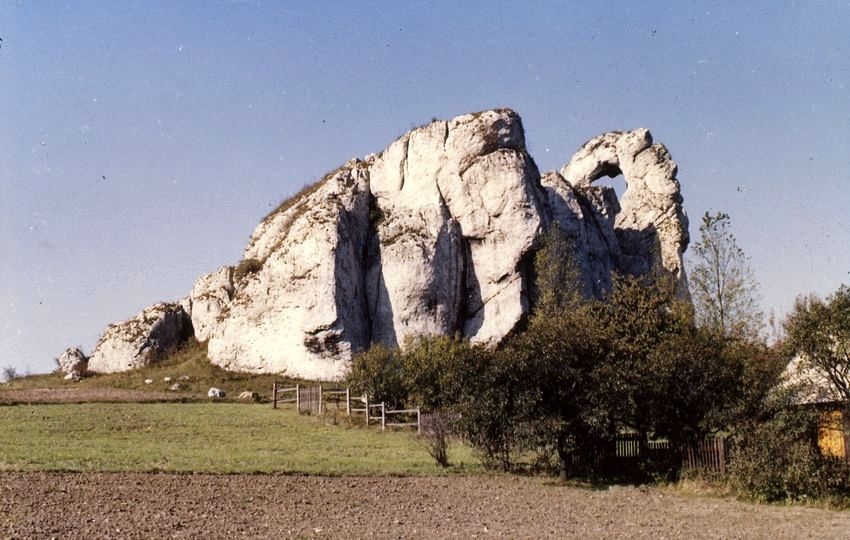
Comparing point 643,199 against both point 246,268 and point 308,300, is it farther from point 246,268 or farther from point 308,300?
point 246,268

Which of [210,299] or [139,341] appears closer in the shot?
[139,341]

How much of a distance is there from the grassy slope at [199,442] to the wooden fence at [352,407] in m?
1.07

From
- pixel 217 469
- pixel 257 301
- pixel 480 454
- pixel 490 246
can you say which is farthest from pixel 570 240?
pixel 217 469

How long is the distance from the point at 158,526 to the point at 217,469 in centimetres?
958

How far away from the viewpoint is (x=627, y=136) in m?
101

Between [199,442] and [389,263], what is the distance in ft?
139

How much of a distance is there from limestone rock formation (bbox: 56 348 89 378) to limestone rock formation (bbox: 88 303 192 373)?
108 cm

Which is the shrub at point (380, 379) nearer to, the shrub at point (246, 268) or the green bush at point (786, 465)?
the green bush at point (786, 465)

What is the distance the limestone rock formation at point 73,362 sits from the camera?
3189 inches

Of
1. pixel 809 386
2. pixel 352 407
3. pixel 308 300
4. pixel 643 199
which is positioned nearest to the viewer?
pixel 809 386

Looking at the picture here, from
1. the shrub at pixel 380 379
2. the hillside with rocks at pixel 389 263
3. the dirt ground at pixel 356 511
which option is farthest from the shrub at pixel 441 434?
the hillside with rocks at pixel 389 263

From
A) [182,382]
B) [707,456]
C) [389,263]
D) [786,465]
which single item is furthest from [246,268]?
[786,465]

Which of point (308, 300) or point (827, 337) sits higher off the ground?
point (308, 300)

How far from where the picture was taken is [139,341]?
79.9 m
